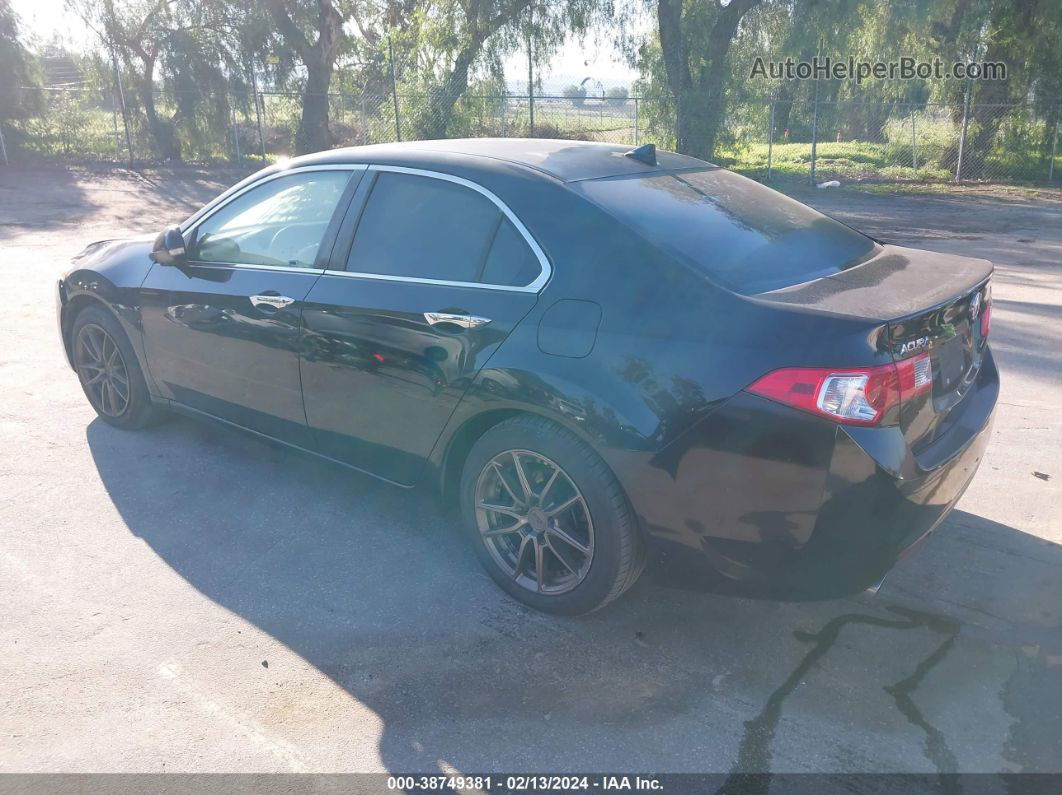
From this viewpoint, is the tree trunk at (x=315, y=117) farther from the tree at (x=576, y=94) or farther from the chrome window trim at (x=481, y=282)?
the chrome window trim at (x=481, y=282)

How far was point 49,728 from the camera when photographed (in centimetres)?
304

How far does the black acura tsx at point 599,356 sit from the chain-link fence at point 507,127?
56.9 feet

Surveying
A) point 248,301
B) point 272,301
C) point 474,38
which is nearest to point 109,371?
point 248,301

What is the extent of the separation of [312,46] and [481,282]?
22.5m

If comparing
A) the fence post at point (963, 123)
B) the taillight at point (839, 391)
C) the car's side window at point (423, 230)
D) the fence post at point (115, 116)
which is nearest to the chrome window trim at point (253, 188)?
the car's side window at point (423, 230)

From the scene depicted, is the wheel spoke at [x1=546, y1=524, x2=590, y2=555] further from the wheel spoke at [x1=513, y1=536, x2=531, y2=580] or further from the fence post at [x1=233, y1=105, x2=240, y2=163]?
the fence post at [x1=233, y1=105, x2=240, y2=163]

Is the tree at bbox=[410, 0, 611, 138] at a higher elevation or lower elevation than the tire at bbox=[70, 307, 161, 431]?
higher

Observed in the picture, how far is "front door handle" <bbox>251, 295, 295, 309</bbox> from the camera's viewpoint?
13.9 ft

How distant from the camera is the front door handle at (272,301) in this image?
4.25 m

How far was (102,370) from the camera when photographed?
5500mm

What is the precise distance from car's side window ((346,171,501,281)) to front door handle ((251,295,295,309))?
1.17ft

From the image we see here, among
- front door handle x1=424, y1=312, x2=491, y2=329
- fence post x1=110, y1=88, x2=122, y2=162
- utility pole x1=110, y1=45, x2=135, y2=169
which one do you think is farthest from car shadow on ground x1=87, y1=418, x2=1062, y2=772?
fence post x1=110, y1=88, x2=122, y2=162

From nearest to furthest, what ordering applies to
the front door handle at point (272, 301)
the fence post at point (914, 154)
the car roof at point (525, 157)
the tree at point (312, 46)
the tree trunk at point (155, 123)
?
the car roof at point (525, 157) < the front door handle at point (272, 301) < the fence post at point (914, 154) < the tree trunk at point (155, 123) < the tree at point (312, 46)

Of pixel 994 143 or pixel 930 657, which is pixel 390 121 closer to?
pixel 994 143
